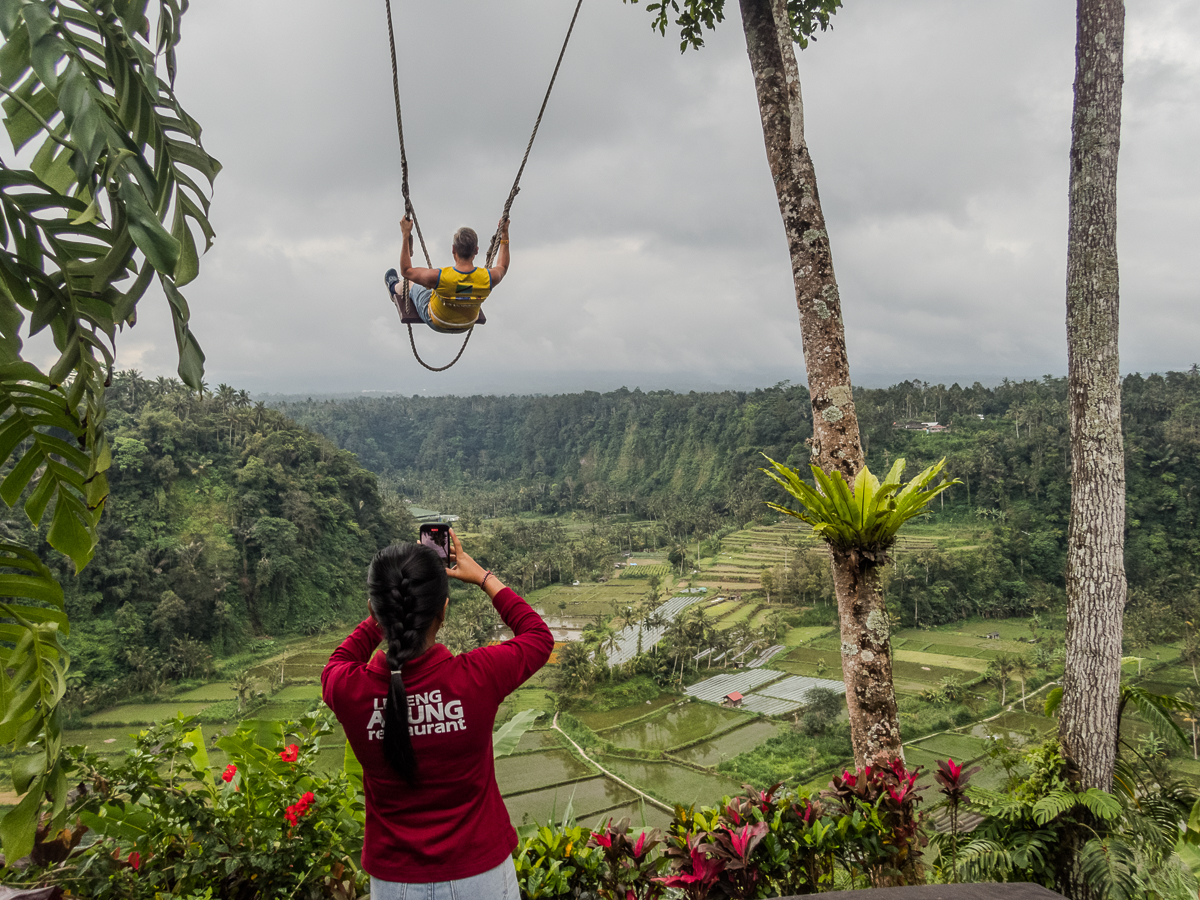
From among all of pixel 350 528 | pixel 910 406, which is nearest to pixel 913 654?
pixel 910 406

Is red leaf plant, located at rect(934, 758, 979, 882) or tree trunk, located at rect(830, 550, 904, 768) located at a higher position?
tree trunk, located at rect(830, 550, 904, 768)

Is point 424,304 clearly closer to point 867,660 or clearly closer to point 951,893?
point 867,660

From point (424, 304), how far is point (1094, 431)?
3343 mm

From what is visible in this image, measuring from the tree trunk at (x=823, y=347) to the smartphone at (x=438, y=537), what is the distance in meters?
1.32

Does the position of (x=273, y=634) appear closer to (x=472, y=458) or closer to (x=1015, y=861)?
(x=1015, y=861)

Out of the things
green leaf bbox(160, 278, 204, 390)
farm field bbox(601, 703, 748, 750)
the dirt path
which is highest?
green leaf bbox(160, 278, 204, 390)

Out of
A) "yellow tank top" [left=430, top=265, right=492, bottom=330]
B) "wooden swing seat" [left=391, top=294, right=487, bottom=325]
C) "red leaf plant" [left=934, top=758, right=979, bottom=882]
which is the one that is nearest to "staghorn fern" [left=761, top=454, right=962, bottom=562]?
"red leaf plant" [left=934, top=758, right=979, bottom=882]

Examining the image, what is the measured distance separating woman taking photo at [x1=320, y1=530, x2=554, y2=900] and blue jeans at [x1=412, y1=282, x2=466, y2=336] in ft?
10.0

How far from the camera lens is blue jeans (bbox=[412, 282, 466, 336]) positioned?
390 centimetres

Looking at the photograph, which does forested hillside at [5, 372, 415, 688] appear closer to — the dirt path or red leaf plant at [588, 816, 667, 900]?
the dirt path

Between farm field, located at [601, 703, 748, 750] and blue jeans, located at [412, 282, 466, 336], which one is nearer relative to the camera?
blue jeans, located at [412, 282, 466, 336]

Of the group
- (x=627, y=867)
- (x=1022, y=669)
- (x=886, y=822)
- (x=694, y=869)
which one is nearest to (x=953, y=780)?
(x=886, y=822)

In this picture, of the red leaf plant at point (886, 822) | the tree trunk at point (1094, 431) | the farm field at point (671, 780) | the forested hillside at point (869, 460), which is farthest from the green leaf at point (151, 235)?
the forested hillside at point (869, 460)

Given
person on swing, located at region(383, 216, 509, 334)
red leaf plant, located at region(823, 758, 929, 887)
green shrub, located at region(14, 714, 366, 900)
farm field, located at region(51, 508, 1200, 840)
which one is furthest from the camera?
farm field, located at region(51, 508, 1200, 840)
